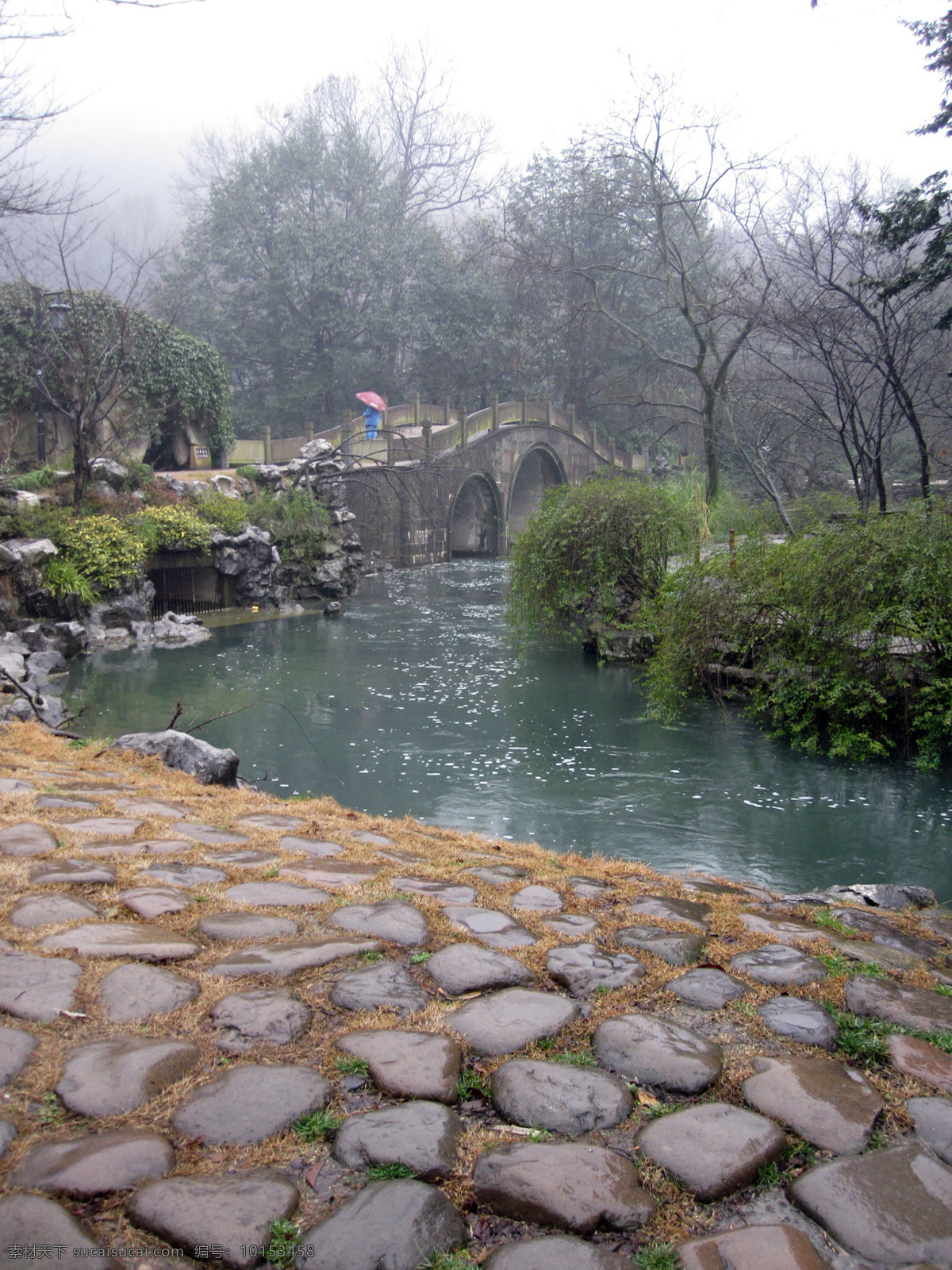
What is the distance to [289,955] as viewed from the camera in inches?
100.0

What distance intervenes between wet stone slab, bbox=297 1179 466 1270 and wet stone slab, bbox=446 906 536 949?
1.12 m

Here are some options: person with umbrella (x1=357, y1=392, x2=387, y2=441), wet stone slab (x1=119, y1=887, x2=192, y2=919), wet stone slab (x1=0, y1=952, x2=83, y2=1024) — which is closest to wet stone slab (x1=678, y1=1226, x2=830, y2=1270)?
wet stone slab (x1=0, y1=952, x2=83, y2=1024)

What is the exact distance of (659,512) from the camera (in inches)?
463

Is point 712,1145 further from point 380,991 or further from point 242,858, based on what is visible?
point 242,858

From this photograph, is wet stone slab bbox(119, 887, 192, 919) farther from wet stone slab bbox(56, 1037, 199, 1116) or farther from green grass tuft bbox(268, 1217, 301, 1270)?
green grass tuft bbox(268, 1217, 301, 1270)

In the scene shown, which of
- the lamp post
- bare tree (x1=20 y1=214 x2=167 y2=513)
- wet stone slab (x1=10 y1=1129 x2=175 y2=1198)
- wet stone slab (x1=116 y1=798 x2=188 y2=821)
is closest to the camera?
wet stone slab (x1=10 y1=1129 x2=175 y2=1198)

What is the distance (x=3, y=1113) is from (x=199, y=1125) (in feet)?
1.20

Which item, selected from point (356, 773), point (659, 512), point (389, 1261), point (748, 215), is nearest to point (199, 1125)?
point (389, 1261)

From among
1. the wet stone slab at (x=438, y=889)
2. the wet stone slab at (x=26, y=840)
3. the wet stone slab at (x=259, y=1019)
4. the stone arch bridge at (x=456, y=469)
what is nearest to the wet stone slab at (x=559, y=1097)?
the wet stone slab at (x=259, y=1019)

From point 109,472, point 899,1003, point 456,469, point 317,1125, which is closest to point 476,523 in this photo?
point 456,469

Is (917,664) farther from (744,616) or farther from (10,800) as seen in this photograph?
(10,800)

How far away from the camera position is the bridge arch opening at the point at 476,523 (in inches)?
1195

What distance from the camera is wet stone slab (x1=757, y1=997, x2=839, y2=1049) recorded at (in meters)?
2.29

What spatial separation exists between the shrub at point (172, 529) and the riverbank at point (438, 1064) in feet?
42.5
